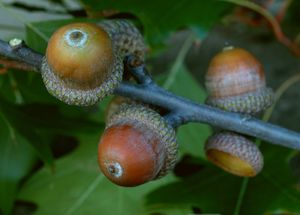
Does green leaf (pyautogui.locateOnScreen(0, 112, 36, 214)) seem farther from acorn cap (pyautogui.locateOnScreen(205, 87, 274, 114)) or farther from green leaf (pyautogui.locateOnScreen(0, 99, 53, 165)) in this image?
acorn cap (pyautogui.locateOnScreen(205, 87, 274, 114))

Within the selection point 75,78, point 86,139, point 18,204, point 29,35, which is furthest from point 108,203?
point 75,78

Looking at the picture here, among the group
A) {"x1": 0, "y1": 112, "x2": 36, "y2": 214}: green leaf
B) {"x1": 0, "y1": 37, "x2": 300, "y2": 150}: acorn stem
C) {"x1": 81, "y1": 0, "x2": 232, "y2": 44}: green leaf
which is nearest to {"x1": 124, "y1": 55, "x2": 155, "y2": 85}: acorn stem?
{"x1": 0, "y1": 37, "x2": 300, "y2": 150}: acorn stem

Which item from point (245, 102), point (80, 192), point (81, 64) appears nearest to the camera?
point (81, 64)

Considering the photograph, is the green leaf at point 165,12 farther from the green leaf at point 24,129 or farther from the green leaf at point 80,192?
the green leaf at point 80,192

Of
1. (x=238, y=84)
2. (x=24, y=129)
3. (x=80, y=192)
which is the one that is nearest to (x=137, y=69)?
(x=238, y=84)

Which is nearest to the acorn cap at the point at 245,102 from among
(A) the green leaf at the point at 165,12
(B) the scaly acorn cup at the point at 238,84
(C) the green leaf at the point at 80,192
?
(B) the scaly acorn cup at the point at 238,84

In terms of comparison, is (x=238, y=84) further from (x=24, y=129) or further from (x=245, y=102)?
(x=24, y=129)
